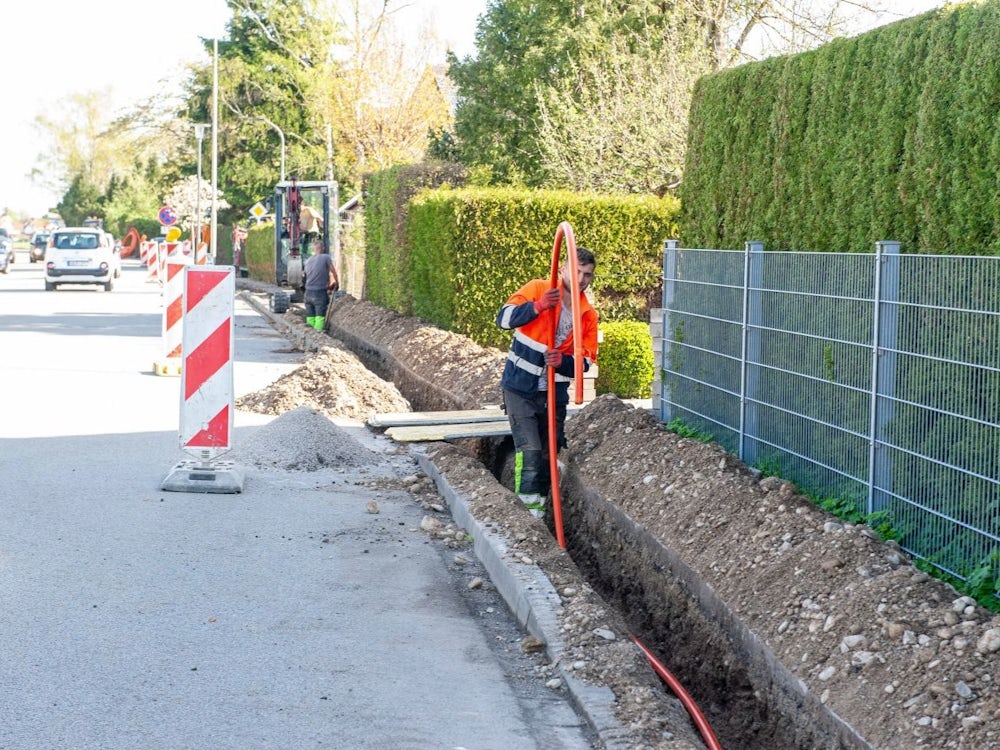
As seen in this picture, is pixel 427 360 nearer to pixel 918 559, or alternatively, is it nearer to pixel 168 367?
pixel 168 367

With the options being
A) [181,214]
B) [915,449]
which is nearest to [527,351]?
[915,449]

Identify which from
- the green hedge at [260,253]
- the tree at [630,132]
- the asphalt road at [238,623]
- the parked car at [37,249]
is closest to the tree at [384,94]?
the green hedge at [260,253]

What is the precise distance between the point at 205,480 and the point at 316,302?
47.4 ft

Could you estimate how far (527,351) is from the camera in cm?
969

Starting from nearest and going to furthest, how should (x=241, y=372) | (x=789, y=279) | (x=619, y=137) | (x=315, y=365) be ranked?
(x=789, y=279)
(x=315, y=365)
(x=241, y=372)
(x=619, y=137)

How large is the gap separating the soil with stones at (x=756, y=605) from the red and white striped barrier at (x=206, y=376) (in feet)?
5.56

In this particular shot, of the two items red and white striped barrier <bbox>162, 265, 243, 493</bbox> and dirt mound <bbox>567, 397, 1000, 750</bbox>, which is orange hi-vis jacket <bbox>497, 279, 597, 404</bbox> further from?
red and white striped barrier <bbox>162, 265, 243, 493</bbox>

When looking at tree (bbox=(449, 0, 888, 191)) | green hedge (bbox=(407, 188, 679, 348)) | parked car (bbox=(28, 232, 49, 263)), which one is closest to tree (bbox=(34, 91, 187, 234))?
parked car (bbox=(28, 232, 49, 263))

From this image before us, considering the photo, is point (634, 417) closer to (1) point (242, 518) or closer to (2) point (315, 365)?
(1) point (242, 518)

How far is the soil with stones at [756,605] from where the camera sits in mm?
5062

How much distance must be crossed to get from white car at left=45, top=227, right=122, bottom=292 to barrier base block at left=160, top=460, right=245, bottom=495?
33.7 metres

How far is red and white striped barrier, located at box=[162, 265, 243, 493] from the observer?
391 inches

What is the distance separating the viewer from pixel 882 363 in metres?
A: 7.09

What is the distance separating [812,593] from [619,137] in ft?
69.1
